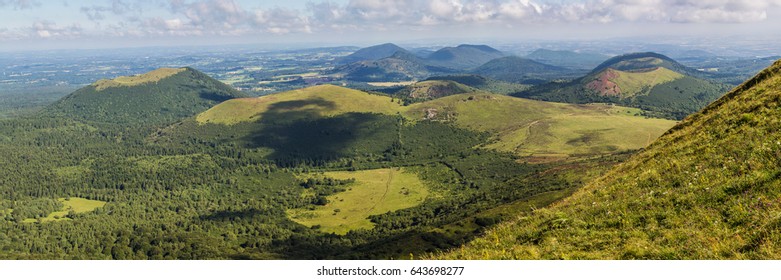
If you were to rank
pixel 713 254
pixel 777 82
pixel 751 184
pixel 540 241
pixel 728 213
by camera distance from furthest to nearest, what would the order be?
pixel 777 82 → pixel 540 241 → pixel 751 184 → pixel 728 213 → pixel 713 254

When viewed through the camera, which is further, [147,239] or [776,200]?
[147,239]
